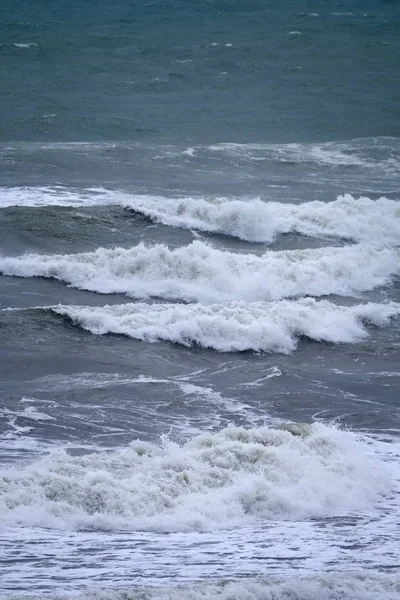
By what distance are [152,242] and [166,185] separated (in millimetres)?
5709

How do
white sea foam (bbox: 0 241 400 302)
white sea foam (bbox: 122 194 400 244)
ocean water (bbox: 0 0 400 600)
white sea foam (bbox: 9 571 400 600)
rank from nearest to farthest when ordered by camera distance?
white sea foam (bbox: 9 571 400 600) < ocean water (bbox: 0 0 400 600) < white sea foam (bbox: 0 241 400 302) < white sea foam (bbox: 122 194 400 244)

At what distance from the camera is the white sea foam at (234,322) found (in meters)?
19.3

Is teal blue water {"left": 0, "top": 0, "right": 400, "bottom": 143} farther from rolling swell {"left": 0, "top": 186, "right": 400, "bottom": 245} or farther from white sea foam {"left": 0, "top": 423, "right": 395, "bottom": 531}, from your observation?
white sea foam {"left": 0, "top": 423, "right": 395, "bottom": 531}

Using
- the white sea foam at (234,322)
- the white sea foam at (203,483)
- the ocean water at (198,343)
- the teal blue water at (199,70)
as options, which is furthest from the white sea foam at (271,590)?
the teal blue water at (199,70)

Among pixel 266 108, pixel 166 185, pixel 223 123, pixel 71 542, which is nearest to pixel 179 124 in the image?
pixel 223 123

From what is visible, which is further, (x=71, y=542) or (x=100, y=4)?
(x=100, y=4)

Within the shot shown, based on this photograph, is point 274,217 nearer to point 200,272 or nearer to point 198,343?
point 200,272

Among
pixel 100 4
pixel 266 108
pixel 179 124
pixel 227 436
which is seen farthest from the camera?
pixel 100 4

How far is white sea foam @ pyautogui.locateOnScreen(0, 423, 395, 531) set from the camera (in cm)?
1256

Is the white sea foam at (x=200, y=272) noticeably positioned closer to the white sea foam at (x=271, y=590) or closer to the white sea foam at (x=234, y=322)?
the white sea foam at (x=234, y=322)

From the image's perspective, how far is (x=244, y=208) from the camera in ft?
89.2

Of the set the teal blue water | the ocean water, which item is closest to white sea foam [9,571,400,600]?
the ocean water

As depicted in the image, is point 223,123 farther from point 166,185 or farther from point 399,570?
point 399,570

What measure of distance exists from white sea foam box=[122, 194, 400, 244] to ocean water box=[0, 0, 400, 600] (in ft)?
0.23
